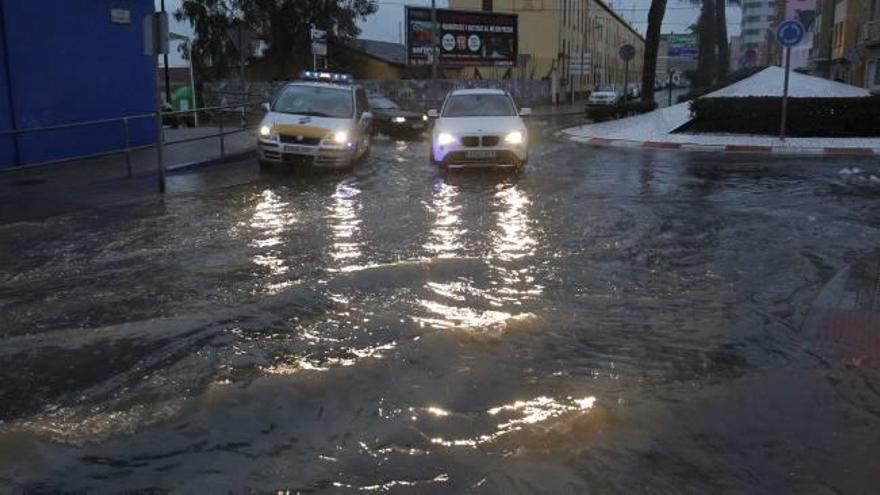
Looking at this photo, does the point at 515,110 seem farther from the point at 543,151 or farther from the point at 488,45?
the point at 488,45

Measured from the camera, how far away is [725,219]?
398 inches

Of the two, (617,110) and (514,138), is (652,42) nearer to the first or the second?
(617,110)

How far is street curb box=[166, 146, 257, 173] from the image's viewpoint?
A: 14930 millimetres

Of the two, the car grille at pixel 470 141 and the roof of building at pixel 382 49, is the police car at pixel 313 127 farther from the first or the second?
the roof of building at pixel 382 49

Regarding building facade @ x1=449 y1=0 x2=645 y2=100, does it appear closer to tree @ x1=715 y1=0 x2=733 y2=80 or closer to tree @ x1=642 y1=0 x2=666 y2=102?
tree @ x1=715 y1=0 x2=733 y2=80

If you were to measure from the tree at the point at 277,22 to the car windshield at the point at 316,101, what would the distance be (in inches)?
1111

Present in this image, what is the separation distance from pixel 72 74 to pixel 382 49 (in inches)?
1570

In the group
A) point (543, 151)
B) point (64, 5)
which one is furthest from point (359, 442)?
point (543, 151)

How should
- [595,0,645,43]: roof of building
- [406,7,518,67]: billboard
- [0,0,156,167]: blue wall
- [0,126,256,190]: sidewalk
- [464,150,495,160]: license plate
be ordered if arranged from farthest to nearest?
1. [595,0,645,43]: roof of building
2. [406,7,518,67]: billboard
3. [464,150,495,160]: license plate
4. [0,0,156,167]: blue wall
5. [0,126,256,190]: sidewalk

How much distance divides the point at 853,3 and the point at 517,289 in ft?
187

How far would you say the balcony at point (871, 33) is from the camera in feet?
142

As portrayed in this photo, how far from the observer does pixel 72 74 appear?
15500mm

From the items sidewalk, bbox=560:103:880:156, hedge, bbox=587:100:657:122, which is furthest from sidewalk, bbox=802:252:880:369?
hedge, bbox=587:100:657:122

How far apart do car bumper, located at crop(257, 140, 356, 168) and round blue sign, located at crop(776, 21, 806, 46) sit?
10.5m
